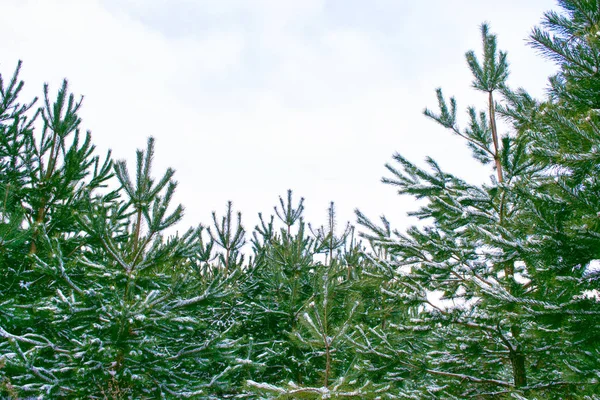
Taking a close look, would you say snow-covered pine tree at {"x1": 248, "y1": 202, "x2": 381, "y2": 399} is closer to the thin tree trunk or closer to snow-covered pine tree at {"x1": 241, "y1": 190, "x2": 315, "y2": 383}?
snow-covered pine tree at {"x1": 241, "y1": 190, "x2": 315, "y2": 383}

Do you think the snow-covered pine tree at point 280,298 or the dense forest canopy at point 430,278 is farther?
the snow-covered pine tree at point 280,298

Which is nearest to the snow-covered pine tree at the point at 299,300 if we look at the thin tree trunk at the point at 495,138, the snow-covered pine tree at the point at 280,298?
the snow-covered pine tree at the point at 280,298

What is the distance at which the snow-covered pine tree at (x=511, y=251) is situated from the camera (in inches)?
124

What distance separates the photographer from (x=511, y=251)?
3.58 meters

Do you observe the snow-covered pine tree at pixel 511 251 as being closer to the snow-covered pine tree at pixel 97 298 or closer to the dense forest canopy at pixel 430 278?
the dense forest canopy at pixel 430 278

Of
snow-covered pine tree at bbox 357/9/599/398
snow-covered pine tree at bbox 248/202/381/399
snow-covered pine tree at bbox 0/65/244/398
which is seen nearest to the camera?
snow-covered pine tree at bbox 357/9/599/398

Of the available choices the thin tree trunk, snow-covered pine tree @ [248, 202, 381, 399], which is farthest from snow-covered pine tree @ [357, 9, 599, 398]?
snow-covered pine tree @ [248, 202, 381, 399]

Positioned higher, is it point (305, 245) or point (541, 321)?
point (305, 245)

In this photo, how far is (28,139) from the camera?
7.43 metres

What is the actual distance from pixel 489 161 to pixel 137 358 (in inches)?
214

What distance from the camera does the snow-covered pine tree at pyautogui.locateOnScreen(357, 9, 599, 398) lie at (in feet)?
10.3

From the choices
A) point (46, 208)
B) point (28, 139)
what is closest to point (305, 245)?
point (46, 208)

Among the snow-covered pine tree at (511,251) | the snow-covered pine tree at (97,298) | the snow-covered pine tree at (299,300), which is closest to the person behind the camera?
the snow-covered pine tree at (511,251)

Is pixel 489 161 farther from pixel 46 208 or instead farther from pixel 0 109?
pixel 0 109
